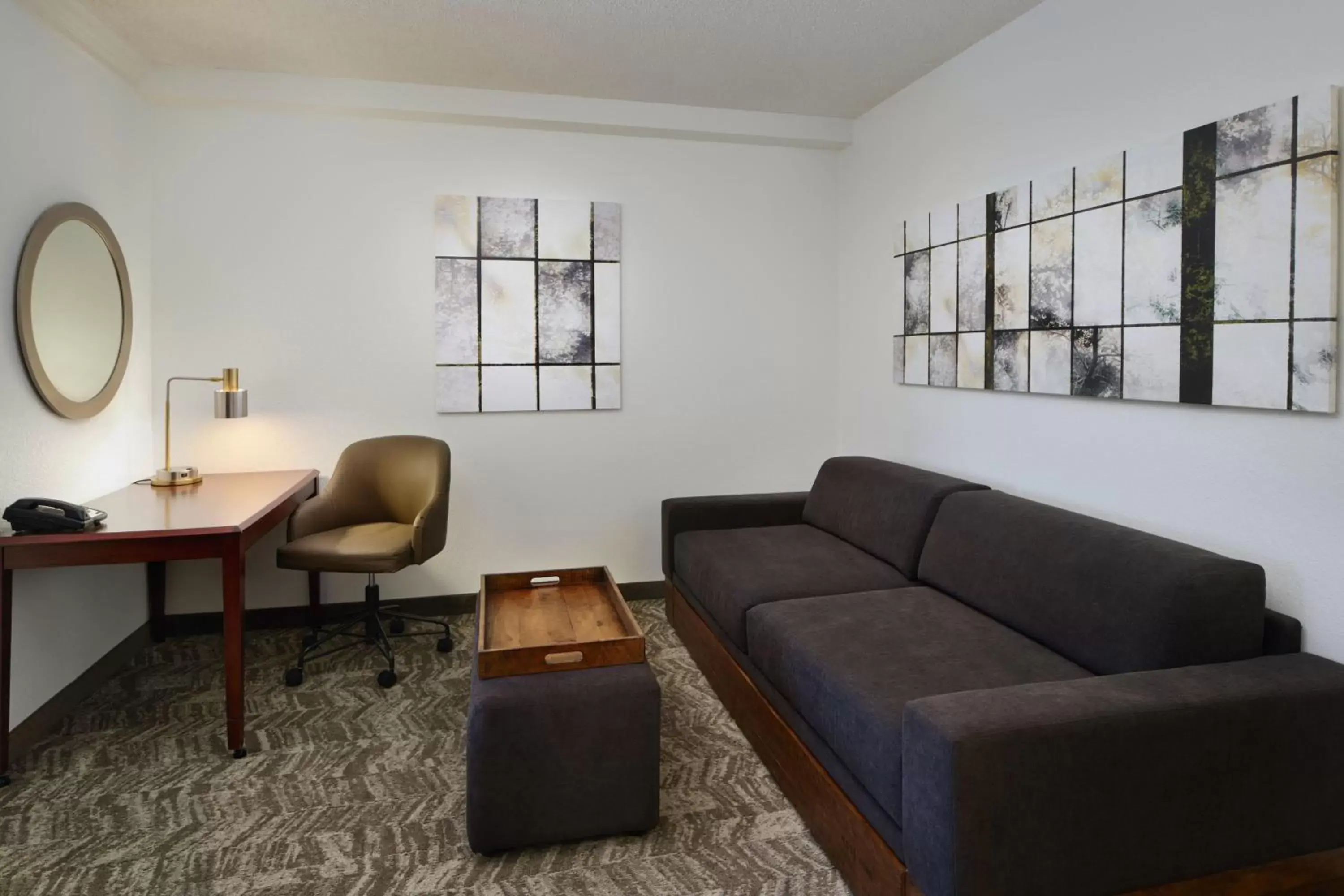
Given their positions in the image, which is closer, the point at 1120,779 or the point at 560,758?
the point at 1120,779

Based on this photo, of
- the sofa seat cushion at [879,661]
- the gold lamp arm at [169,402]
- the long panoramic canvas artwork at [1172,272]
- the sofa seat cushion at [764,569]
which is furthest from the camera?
the gold lamp arm at [169,402]

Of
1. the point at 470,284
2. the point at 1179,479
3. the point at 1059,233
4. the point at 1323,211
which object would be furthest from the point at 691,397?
the point at 1323,211

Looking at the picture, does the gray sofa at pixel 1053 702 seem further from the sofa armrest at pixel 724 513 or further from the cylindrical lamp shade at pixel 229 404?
the cylindrical lamp shade at pixel 229 404

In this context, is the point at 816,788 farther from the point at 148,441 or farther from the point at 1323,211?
the point at 148,441

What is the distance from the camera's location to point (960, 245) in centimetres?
341

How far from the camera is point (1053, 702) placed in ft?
5.29

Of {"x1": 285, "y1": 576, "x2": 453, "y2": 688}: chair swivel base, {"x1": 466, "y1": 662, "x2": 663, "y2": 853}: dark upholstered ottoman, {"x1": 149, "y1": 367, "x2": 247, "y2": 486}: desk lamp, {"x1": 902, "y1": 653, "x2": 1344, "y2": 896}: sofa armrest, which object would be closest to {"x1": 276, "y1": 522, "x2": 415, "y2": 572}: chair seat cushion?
{"x1": 285, "y1": 576, "x2": 453, "y2": 688}: chair swivel base

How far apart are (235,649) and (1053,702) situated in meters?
2.43

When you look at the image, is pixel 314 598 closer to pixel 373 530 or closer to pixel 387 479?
pixel 373 530

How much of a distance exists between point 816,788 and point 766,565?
1086 mm

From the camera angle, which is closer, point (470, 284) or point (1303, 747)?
point (1303, 747)

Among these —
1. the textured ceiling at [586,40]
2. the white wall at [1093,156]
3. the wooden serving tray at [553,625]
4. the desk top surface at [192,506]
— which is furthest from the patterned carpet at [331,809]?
the textured ceiling at [586,40]

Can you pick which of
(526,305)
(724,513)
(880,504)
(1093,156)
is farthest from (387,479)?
(1093,156)

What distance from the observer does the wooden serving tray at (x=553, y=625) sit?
223 centimetres
